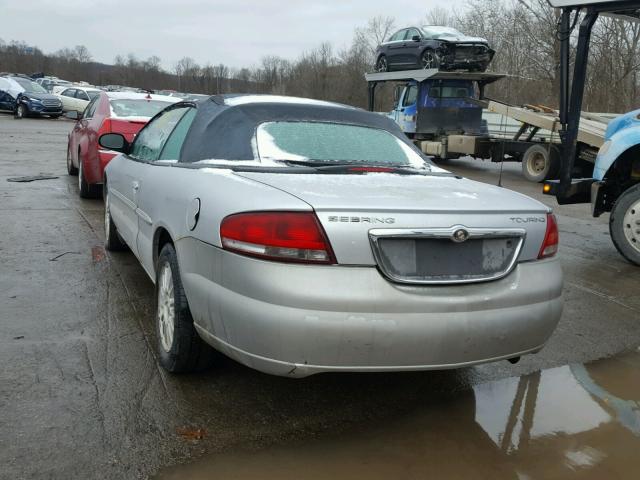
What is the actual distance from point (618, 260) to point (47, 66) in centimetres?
11554

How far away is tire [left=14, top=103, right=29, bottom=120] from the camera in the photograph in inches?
1162

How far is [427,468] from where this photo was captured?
2553 millimetres

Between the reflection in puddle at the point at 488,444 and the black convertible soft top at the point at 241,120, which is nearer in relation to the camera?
the reflection in puddle at the point at 488,444

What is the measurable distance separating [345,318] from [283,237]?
1.36ft

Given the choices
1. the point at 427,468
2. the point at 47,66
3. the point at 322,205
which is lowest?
the point at 427,468

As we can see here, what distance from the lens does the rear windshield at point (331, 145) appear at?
3.45 meters

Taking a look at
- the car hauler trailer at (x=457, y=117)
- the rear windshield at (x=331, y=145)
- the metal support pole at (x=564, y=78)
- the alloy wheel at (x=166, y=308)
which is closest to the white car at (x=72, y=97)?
the car hauler trailer at (x=457, y=117)

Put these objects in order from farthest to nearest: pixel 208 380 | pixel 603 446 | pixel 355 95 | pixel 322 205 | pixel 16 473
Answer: pixel 355 95 → pixel 208 380 → pixel 603 446 → pixel 322 205 → pixel 16 473

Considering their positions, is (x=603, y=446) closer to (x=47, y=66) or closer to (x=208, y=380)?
(x=208, y=380)

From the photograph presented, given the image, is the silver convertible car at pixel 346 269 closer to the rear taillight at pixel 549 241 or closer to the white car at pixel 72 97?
the rear taillight at pixel 549 241

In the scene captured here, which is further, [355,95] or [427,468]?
[355,95]

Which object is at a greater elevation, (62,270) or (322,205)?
(322,205)

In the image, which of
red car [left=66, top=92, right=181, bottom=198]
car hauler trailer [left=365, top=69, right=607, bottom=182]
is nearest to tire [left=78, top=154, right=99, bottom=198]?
red car [left=66, top=92, right=181, bottom=198]

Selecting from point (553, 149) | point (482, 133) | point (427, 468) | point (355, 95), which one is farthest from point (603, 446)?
point (355, 95)
